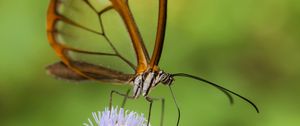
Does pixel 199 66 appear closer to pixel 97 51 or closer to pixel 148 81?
pixel 97 51

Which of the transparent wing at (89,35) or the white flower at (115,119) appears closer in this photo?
the white flower at (115,119)

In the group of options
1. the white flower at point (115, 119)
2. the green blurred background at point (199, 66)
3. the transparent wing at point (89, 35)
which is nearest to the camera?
the white flower at point (115, 119)

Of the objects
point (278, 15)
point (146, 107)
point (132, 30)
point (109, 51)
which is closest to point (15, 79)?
point (146, 107)

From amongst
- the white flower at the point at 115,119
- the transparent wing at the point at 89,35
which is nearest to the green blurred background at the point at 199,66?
the transparent wing at the point at 89,35

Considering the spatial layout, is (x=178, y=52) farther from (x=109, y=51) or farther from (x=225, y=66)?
(x=109, y=51)

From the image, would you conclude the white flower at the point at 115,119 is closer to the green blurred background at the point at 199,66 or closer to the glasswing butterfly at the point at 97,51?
the glasswing butterfly at the point at 97,51

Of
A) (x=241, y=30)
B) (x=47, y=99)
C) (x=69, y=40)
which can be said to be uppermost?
(x=241, y=30)
